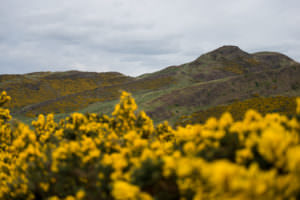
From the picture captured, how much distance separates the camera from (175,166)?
319cm

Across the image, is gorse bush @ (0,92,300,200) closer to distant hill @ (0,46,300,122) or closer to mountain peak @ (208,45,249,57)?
distant hill @ (0,46,300,122)

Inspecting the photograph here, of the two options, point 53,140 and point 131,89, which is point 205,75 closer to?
point 131,89

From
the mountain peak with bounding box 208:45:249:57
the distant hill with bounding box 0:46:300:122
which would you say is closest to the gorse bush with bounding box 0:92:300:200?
the distant hill with bounding box 0:46:300:122

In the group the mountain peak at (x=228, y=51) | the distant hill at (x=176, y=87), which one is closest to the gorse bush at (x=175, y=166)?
the distant hill at (x=176, y=87)

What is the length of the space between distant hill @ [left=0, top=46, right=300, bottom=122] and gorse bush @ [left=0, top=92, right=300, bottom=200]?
18825 millimetres

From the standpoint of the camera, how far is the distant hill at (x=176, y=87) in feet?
86.2

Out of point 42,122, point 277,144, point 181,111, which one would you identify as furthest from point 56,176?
point 181,111

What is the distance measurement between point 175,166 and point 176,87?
33.2 m

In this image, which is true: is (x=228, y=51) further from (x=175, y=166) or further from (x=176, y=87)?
(x=175, y=166)

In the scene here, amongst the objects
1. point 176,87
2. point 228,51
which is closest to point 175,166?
point 176,87

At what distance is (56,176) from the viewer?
4.59m

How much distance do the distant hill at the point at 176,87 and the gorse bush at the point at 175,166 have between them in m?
18.8

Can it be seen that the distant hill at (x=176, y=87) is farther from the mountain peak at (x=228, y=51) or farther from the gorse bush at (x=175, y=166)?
the gorse bush at (x=175, y=166)

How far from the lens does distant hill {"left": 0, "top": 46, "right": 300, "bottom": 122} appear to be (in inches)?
1035
